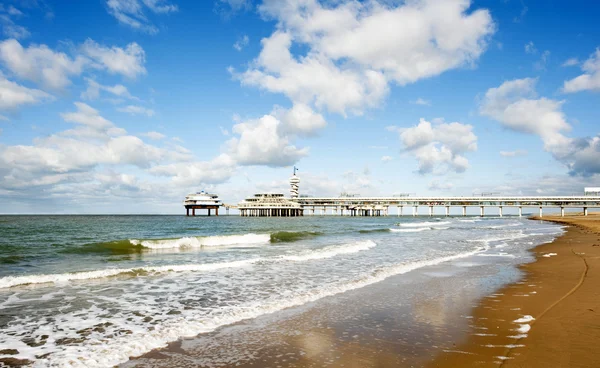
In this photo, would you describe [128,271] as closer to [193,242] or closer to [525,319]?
[525,319]

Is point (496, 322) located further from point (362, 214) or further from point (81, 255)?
point (362, 214)

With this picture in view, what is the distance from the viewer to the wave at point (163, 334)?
4965 millimetres

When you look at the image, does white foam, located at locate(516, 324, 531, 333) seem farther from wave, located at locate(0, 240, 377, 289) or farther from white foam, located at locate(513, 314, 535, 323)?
wave, located at locate(0, 240, 377, 289)

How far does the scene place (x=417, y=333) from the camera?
577cm

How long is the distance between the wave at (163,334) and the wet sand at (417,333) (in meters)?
0.29

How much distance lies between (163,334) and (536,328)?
582 cm

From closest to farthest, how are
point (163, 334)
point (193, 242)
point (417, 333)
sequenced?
point (417, 333) < point (163, 334) < point (193, 242)

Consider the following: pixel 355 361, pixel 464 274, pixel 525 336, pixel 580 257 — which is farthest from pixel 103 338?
pixel 580 257

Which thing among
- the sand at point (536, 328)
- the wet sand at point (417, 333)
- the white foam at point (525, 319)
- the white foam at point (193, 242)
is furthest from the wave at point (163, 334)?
the white foam at point (193, 242)

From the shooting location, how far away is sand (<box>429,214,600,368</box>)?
4.53m

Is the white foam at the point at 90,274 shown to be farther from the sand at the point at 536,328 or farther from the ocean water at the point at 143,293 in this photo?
the sand at the point at 536,328

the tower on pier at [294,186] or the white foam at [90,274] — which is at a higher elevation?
the tower on pier at [294,186]

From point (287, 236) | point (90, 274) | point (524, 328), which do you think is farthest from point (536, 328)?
point (287, 236)

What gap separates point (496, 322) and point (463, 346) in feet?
5.42
